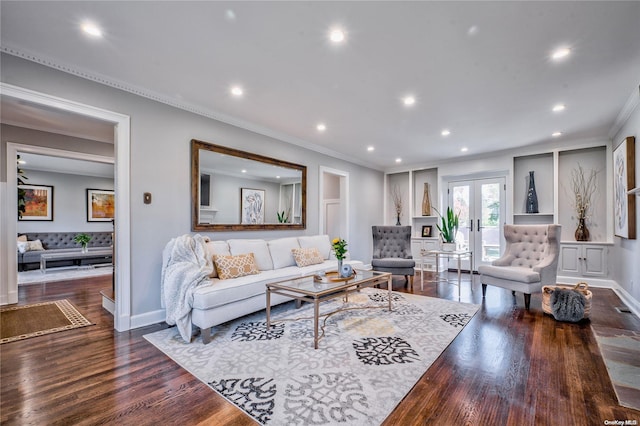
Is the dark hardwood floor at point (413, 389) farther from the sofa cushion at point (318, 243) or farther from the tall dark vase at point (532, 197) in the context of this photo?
the tall dark vase at point (532, 197)

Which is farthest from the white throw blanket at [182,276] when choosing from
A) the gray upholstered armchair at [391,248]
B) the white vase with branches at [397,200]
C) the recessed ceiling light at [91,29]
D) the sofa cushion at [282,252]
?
the white vase with branches at [397,200]

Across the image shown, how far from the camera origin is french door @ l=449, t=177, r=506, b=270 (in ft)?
20.1

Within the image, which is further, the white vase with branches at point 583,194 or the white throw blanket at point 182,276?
the white vase with branches at point 583,194

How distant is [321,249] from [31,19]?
4.04m

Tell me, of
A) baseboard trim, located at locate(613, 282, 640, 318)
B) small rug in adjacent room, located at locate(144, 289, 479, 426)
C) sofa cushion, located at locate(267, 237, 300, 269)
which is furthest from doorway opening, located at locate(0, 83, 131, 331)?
baseboard trim, located at locate(613, 282, 640, 318)

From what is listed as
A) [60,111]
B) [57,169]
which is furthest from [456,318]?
[57,169]

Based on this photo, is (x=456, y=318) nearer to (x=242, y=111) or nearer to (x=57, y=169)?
(x=242, y=111)

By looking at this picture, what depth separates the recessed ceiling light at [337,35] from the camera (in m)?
2.22

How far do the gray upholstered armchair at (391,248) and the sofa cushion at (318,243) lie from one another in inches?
34.4

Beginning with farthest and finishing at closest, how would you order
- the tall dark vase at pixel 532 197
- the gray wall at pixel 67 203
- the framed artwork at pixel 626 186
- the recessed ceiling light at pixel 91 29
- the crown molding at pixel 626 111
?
the gray wall at pixel 67 203, the tall dark vase at pixel 532 197, the framed artwork at pixel 626 186, the crown molding at pixel 626 111, the recessed ceiling light at pixel 91 29

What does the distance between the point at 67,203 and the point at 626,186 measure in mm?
11412

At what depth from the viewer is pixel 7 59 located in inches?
97.0

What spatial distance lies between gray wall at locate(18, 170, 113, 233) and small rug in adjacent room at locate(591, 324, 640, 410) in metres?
10.4

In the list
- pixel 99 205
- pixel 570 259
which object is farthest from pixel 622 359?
pixel 99 205
